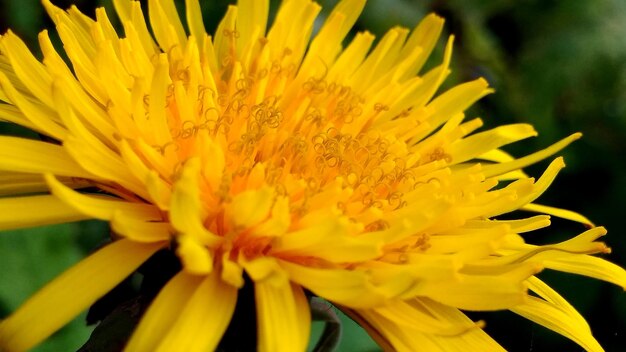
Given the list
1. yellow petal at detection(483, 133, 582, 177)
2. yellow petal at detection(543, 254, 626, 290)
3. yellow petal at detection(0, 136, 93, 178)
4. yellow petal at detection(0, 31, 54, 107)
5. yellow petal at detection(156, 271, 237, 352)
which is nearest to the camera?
yellow petal at detection(156, 271, 237, 352)

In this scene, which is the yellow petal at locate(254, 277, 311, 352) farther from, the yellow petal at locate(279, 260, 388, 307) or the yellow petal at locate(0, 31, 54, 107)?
the yellow petal at locate(0, 31, 54, 107)

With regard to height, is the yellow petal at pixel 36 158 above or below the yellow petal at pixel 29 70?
below

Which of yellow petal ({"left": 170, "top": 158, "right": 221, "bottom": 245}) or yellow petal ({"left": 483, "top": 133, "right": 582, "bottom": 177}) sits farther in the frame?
yellow petal ({"left": 483, "top": 133, "right": 582, "bottom": 177})

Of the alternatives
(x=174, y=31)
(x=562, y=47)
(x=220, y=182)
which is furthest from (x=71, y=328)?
(x=562, y=47)

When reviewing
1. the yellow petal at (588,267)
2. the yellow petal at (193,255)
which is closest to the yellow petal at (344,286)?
the yellow petal at (193,255)

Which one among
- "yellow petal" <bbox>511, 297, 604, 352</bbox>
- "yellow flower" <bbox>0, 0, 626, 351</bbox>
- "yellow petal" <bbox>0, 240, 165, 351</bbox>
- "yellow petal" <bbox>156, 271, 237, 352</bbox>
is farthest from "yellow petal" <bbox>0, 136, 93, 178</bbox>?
"yellow petal" <bbox>511, 297, 604, 352</bbox>

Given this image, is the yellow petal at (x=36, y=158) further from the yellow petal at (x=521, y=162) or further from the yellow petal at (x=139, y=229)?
the yellow petal at (x=521, y=162)

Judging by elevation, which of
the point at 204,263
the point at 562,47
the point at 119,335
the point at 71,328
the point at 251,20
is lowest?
the point at 71,328

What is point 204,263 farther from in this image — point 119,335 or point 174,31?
point 174,31
